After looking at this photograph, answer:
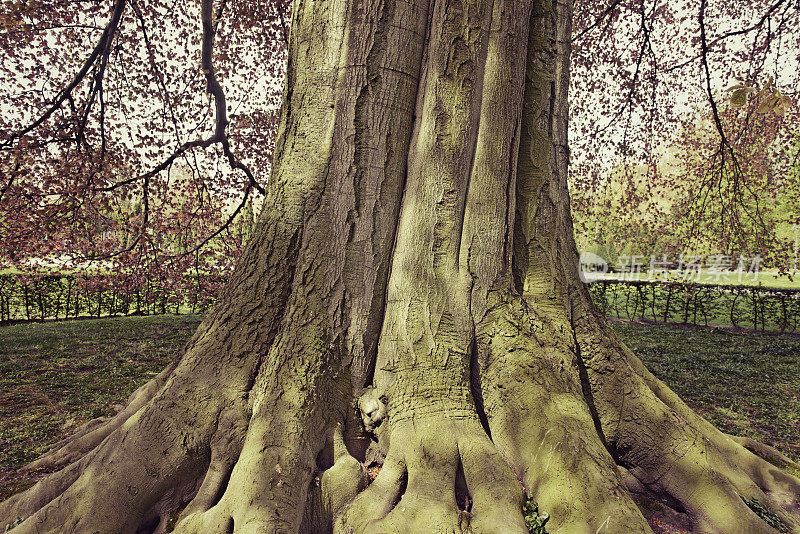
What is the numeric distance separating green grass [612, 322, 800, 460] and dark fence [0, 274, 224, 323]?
8.37m

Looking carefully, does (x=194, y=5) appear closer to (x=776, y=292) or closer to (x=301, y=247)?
(x=301, y=247)

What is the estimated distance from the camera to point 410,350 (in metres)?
2.25

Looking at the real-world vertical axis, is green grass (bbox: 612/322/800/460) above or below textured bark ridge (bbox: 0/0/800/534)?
below

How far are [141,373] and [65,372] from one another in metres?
1.01

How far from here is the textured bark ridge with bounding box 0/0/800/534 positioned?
194 cm

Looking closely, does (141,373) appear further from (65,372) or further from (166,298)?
(166,298)

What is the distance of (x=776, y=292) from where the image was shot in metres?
10.2

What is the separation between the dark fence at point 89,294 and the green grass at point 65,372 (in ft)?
2.26

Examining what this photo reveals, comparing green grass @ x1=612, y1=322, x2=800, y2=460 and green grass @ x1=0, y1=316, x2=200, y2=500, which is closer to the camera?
green grass @ x1=0, y1=316, x2=200, y2=500

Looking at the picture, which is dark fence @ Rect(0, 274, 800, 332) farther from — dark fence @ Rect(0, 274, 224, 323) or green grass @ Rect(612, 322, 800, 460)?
green grass @ Rect(612, 322, 800, 460)

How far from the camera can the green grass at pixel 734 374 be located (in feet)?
14.5

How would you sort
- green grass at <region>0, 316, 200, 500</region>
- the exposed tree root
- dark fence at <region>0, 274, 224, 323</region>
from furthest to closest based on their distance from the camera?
dark fence at <region>0, 274, 224, 323</region>
green grass at <region>0, 316, 200, 500</region>
the exposed tree root

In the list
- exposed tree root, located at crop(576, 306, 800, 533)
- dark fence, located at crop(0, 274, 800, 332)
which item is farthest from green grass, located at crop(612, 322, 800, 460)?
exposed tree root, located at crop(576, 306, 800, 533)

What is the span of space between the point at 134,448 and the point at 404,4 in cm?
280
